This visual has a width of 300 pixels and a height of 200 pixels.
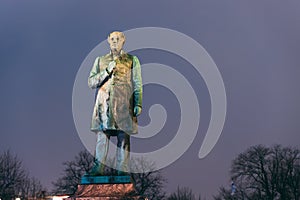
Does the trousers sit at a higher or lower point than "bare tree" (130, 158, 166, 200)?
lower

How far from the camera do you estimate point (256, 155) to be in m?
47.0

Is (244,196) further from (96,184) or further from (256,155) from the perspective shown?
(96,184)

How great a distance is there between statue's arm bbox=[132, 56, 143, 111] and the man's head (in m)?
0.60

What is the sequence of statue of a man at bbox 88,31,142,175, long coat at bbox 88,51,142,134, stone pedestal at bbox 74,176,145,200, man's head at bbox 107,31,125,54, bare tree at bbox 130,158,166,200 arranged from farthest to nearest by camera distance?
bare tree at bbox 130,158,166,200 < man's head at bbox 107,31,125,54 < long coat at bbox 88,51,142,134 < statue of a man at bbox 88,31,142,175 < stone pedestal at bbox 74,176,145,200

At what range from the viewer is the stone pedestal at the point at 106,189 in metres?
14.1

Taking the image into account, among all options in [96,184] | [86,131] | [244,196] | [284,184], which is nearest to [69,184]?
[244,196]

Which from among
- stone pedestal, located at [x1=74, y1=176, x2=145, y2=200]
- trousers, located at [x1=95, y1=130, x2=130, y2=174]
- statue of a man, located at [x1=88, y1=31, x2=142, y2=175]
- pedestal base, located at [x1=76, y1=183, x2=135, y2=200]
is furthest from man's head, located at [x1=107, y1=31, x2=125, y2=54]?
pedestal base, located at [x1=76, y1=183, x2=135, y2=200]

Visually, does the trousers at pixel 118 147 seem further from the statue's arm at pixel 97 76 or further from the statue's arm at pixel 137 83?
the statue's arm at pixel 97 76

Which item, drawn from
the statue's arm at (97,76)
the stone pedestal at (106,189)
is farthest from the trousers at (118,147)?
the statue's arm at (97,76)

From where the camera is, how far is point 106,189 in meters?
14.4

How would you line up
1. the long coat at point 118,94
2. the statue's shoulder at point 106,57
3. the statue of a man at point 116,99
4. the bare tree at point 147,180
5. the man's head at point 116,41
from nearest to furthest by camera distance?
1. the statue of a man at point 116,99
2. the long coat at point 118,94
3. the man's head at point 116,41
4. the statue's shoulder at point 106,57
5. the bare tree at point 147,180

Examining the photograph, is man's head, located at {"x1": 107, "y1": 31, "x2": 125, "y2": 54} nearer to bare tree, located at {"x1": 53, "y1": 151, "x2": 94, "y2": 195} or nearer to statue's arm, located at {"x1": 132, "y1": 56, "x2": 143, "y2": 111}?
statue's arm, located at {"x1": 132, "y1": 56, "x2": 143, "y2": 111}

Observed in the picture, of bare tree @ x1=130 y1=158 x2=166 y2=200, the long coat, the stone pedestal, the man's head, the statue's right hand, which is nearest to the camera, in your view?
the stone pedestal

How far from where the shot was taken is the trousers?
49.2 ft
